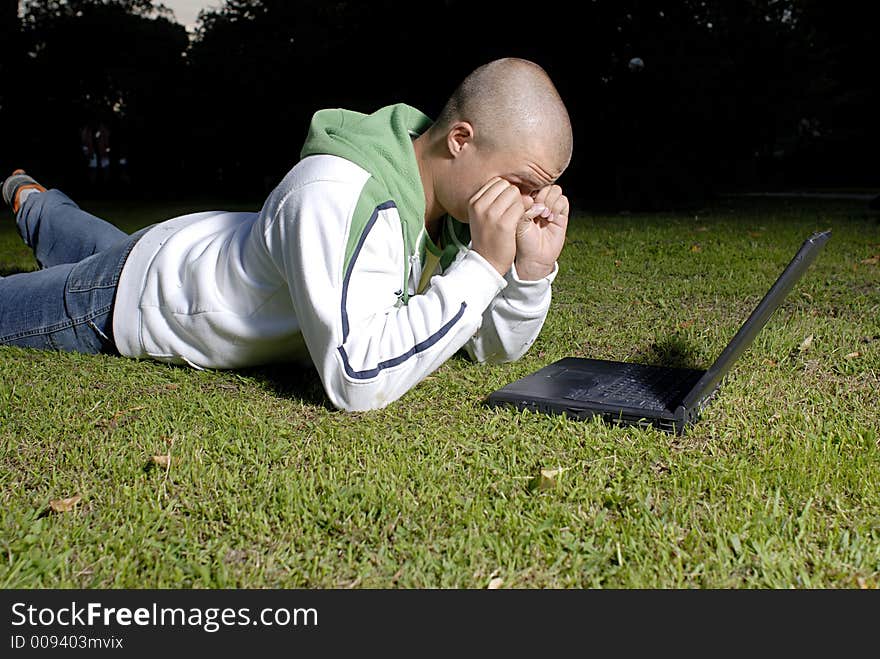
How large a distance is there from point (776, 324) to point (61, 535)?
3.48 metres

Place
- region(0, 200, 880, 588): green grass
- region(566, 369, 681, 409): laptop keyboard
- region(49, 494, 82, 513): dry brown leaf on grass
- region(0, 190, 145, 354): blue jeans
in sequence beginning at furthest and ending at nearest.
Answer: region(0, 190, 145, 354): blue jeans → region(566, 369, 681, 409): laptop keyboard → region(49, 494, 82, 513): dry brown leaf on grass → region(0, 200, 880, 588): green grass

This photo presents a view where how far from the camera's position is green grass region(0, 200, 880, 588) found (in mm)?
1962

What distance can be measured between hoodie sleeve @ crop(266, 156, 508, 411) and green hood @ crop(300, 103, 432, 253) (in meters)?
0.08

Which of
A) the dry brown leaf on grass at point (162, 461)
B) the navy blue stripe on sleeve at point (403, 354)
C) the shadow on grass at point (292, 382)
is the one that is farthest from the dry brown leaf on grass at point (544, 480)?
the dry brown leaf on grass at point (162, 461)

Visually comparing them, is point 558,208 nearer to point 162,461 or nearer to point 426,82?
point 162,461

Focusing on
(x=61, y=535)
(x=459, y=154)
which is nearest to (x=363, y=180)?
(x=459, y=154)

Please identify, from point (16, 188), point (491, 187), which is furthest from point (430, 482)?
point (16, 188)

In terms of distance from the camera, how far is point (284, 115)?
22.7 m

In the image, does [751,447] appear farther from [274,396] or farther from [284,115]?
[284,115]

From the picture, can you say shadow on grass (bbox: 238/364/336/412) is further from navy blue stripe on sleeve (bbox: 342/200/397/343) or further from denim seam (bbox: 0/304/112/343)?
denim seam (bbox: 0/304/112/343)

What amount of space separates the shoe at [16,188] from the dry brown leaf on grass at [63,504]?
328 cm

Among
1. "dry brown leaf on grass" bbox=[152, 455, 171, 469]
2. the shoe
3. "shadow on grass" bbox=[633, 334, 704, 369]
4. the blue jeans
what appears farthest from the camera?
the shoe

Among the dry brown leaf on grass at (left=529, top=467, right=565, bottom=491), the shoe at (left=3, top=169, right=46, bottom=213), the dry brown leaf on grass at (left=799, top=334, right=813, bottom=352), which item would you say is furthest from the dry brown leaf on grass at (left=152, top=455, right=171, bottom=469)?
the shoe at (left=3, top=169, right=46, bottom=213)

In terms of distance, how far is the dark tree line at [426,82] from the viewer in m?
16.7
